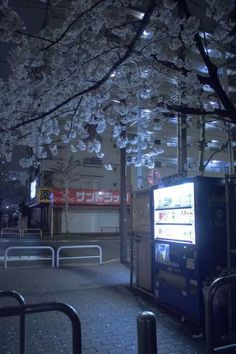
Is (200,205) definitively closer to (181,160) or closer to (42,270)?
(181,160)

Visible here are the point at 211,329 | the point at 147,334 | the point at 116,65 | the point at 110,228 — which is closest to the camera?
the point at 147,334

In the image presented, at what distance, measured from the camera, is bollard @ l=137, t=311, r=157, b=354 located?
3.09 meters

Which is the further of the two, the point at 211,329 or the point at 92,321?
the point at 92,321

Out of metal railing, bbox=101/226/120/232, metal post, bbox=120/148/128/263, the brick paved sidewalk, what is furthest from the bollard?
metal railing, bbox=101/226/120/232

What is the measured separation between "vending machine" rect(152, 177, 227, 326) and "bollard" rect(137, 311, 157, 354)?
2655mm

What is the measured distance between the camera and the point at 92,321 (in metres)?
5.94

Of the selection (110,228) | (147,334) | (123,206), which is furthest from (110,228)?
(147,334)

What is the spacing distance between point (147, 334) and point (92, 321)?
A: 10.2 feet

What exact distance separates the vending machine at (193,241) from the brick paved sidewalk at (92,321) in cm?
44

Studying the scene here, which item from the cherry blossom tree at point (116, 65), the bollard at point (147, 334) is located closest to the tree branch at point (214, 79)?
the cherry blossom tree at point (116, 65)

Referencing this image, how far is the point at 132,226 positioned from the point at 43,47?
4526 millimetres

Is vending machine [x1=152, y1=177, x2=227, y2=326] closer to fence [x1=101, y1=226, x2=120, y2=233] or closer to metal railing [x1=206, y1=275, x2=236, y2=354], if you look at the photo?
metal railing [x1=206, y1=275, x2=236, y2=354]

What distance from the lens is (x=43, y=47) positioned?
6.18 m

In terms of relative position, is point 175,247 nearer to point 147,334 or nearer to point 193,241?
point 193,241
